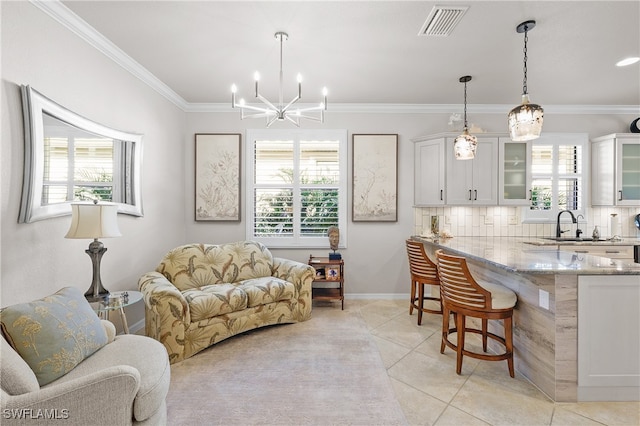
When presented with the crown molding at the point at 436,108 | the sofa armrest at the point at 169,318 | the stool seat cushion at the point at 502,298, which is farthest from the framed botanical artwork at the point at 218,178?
the stool seat cushion at the point at 502,298

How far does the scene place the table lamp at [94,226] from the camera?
7.10 feet

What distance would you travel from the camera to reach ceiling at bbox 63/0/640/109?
2309 mm

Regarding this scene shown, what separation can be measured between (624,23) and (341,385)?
144 inches

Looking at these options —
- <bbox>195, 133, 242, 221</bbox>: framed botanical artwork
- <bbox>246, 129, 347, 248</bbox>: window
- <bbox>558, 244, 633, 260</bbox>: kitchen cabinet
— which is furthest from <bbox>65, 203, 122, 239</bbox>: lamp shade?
Result: <bbox>558, 244, 633, 260</bbox>: kitchen cabinet

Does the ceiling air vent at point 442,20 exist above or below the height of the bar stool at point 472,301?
above

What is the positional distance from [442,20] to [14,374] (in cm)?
332

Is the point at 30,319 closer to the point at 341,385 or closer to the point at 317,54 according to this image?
the point at 341,385

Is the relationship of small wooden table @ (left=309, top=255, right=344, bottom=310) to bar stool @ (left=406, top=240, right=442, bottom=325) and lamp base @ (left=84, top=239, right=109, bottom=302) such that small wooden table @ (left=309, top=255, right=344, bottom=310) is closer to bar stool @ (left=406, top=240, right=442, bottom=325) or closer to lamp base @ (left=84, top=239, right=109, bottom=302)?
bar stool @ (left=406, top=240, right=442, bottom=325)

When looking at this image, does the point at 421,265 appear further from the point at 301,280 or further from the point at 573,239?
the point at 573,239

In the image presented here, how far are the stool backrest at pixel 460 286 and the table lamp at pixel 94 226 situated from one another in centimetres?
259

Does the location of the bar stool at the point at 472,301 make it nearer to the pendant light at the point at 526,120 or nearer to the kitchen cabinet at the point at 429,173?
the pendant light at the point at 526,120

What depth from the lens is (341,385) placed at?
228 centimetres

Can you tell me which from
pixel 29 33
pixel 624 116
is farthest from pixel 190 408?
pixel 624 116

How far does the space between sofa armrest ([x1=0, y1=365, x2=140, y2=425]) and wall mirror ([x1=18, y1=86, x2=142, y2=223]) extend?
132 cm
